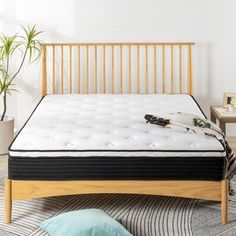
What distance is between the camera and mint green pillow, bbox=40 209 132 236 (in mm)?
2590

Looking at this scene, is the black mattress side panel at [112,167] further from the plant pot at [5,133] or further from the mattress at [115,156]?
the plant pot at [5,133]

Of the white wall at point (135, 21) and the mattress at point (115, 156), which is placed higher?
the white wall at point (135, 21)

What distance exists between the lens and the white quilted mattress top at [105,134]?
289cm

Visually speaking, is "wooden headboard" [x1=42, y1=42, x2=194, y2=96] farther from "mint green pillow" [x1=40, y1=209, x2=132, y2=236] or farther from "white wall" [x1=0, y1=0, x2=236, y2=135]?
"mint green pillow" [x1=40, y1=209, x2=132, y2=236]

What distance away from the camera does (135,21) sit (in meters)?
4.69

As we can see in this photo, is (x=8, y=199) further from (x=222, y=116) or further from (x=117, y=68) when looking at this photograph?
(x=117, y=68)

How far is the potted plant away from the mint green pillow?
1.72 metres

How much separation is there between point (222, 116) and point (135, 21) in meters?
1.17

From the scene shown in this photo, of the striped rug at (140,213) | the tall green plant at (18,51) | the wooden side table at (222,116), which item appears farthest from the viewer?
the tall green plant at (18,51)

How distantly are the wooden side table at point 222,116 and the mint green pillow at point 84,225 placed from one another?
164cm

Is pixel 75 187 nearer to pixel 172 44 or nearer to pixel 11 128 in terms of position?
pixel 11 128

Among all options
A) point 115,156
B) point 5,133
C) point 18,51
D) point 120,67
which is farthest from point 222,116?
point 18,51

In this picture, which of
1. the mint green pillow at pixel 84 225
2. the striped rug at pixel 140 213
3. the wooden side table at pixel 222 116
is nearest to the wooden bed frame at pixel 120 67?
the wooden side table at pixel 222 116

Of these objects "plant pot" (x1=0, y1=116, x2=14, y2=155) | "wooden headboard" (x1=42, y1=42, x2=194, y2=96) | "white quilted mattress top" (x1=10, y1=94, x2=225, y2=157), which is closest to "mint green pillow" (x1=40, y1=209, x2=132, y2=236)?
"white quilted mattress top" (x1=10, y1=94, x2=225, y2=157)
